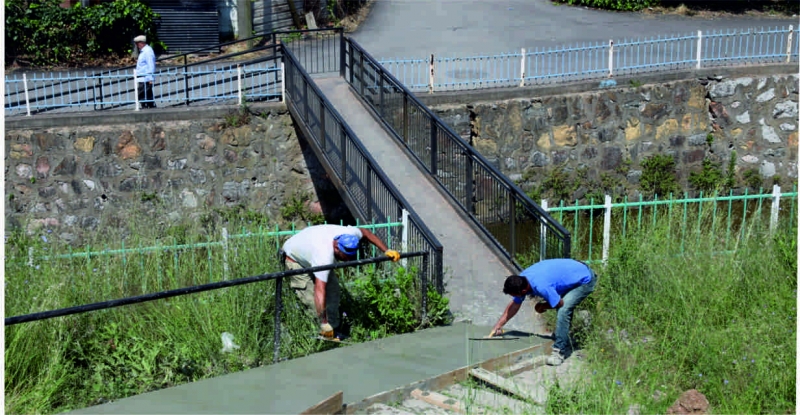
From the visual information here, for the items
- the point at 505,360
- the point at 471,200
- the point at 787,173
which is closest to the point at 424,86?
the point at 471,200

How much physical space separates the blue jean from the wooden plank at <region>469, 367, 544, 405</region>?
94 cm

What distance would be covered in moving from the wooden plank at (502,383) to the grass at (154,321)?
1.47 meters

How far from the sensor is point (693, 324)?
748 cm

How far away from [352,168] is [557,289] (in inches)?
185

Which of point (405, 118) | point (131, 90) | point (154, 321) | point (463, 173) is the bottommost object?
point (154, 321)

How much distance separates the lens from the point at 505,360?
697cm

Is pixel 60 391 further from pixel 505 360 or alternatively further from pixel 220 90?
pixel 220 90

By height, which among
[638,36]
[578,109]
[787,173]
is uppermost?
[638,36]

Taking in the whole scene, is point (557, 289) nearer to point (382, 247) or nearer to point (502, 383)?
point (502, 383)

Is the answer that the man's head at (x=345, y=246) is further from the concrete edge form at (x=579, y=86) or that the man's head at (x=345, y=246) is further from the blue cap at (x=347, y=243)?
the concrete edge form at (x=579, y=86)

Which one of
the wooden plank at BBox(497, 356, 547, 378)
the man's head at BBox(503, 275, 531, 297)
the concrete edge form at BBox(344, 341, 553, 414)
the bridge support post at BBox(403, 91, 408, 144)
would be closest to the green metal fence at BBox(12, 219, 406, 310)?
the man's head at BBox(503, 275, 531, 297)

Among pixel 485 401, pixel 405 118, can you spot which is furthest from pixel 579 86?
pixel 485 401

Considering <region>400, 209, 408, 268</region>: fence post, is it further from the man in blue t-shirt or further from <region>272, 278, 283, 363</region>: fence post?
<region>272, 278, 283, 363</region>: fence post

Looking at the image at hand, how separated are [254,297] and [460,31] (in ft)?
48.9
